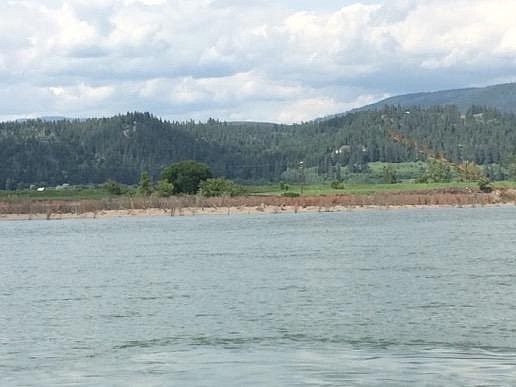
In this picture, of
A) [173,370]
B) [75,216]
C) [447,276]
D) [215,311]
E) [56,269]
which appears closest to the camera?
[173,370]

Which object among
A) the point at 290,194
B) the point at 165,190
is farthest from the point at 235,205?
the point at 165,190

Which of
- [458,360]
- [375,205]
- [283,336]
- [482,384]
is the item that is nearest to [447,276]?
[283,336]

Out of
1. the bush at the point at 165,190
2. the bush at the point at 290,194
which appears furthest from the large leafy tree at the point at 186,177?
the bush at the point at 290,194

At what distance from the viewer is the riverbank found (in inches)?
6235

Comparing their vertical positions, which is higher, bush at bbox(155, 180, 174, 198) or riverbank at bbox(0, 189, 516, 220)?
bush at bbox(155, 180, 174, 198)

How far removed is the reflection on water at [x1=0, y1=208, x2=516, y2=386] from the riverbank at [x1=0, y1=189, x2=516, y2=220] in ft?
253

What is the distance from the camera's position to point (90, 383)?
2806cm

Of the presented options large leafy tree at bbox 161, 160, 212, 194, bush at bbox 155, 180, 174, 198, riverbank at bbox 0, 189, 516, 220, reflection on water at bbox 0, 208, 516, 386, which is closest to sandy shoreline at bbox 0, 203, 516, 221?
riverbank at bbox 0, 189, 516, 220

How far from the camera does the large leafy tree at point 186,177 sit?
184 meters

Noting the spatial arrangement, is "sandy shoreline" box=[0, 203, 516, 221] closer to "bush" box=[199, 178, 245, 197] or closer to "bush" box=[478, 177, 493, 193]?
"bush" box=[478, 177, 493, 193]

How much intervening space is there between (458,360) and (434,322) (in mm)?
7303

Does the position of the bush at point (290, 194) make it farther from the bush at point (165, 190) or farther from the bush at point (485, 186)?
the bush at point (485, 186)

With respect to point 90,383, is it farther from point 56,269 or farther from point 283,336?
point 56,269

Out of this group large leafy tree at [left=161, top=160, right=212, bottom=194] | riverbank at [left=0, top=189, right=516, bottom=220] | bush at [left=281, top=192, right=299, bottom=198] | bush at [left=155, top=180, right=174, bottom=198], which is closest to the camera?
riverbank at [left=0, top=189, right=516, bottom=220]
